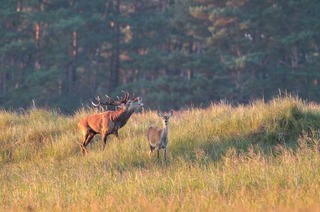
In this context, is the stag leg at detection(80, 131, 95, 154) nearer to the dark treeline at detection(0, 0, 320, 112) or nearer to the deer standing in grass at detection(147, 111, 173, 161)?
the deer standing in grass at detection(147, 111, 173, 161)

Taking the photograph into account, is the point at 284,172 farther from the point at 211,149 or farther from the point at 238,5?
the point at 238,5

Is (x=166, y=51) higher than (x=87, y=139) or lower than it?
lower

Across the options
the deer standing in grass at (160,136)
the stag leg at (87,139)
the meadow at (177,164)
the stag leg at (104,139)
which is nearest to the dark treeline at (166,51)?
the meadow at (177,164)

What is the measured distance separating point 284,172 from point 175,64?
1235 inches

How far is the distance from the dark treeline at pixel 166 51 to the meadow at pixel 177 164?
20.8 m

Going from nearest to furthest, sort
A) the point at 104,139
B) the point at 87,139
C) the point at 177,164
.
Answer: the point at 177,164 < the point at 104,139 < the point at 87,139

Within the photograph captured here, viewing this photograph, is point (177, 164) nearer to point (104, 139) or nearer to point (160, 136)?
point (160, 136)

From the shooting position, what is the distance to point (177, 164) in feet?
40.6

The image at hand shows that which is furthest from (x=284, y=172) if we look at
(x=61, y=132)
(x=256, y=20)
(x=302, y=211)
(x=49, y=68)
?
(x=49, y=68)

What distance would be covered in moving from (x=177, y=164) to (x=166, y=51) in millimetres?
33559

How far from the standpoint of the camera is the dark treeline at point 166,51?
38.7 meters

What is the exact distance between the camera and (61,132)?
16281mm

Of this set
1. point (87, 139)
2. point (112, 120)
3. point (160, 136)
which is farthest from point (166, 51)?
point (160, 136)

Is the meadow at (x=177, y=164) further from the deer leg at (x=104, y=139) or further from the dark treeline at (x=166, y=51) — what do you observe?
the dark treeline at (x=166, y=51)
